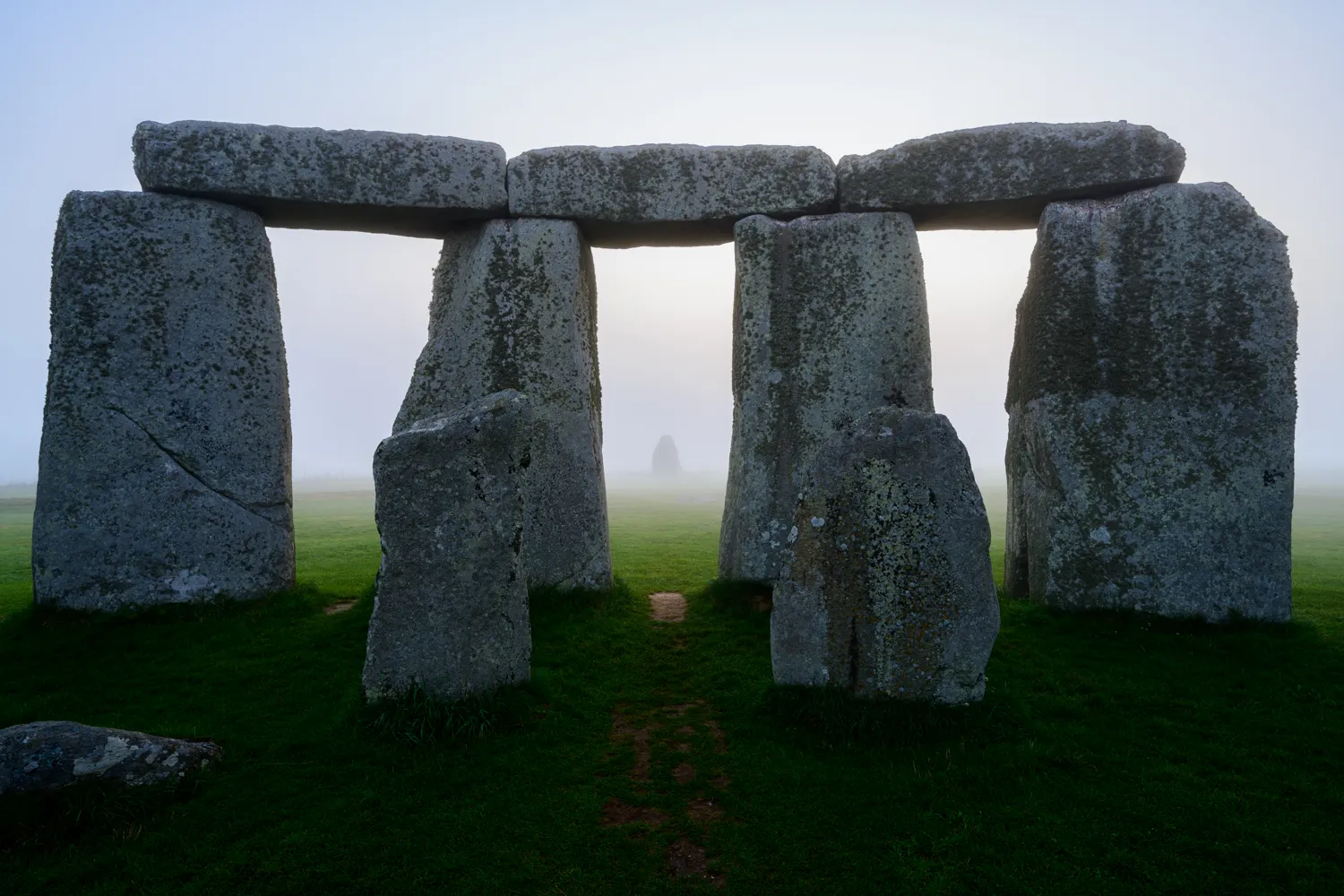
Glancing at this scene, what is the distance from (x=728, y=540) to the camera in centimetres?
926

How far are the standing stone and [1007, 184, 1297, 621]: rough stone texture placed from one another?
3440 inches

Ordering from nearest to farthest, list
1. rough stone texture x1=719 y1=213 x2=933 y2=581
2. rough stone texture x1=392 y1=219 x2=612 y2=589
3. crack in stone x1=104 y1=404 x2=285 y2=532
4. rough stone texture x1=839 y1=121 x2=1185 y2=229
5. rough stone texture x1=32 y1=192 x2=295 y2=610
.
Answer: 1. rough stone texture x1=32 y1=192 x2=295 y2=610
2. crack in stone x1=104 y1=404 x2=285 y2=532
3. rough stone texture x1=839 y1=121 x2=1185 y2=229
4. rough stone texture x1=719 y1=213 x2=933 y2=581
5. rough stone texture x1=392 y1=219 x2=612 y2=589

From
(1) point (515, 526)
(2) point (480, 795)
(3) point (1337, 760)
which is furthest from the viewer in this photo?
(1) point (515, 526)

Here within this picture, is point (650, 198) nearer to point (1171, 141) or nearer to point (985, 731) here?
point (1171, 141)

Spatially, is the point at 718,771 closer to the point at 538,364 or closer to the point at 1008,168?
the point at 538,364

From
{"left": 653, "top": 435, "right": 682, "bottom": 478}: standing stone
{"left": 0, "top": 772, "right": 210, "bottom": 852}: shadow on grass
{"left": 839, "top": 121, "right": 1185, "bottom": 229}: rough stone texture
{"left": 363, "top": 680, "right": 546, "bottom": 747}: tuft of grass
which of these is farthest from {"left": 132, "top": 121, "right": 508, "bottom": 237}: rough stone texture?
{"left": 653, "top": 435, "right": 682, "bottom": 478}: standing stone

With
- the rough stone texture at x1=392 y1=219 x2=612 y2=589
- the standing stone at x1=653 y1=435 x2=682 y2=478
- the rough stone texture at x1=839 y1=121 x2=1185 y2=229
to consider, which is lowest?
the standing stone at x1=653 y1=435 x2=682 y2=478

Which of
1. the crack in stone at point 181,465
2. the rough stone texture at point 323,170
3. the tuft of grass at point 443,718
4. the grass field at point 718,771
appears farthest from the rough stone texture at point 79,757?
the rough stone texture at point 323,170

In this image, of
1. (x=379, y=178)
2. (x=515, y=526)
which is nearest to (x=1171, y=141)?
(x=515, y=526)

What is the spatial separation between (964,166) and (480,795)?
8.08 metres

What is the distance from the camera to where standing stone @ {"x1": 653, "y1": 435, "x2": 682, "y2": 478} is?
97000mm

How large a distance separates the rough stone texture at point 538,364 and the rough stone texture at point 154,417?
1.95 meters

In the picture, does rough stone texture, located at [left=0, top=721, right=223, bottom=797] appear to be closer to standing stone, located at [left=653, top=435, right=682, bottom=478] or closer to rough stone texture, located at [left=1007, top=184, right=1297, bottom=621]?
rough stone texture, located at [left=1007, top=184, right=1297, bottom=621]

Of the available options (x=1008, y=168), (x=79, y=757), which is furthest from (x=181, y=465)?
(x=1008, y=168)
